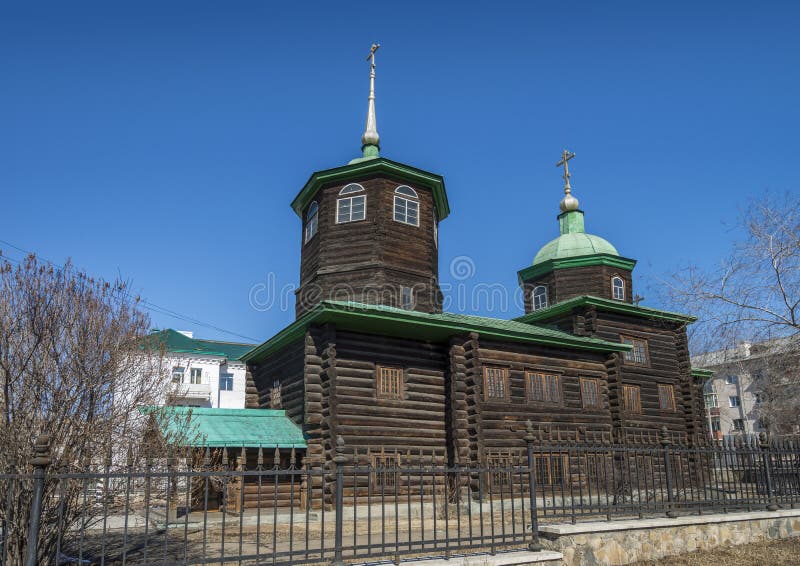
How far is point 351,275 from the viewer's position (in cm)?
2197

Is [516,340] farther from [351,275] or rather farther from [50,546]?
[50,546]

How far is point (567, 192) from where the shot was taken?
3303 centimetres

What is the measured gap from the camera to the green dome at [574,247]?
2991 cm

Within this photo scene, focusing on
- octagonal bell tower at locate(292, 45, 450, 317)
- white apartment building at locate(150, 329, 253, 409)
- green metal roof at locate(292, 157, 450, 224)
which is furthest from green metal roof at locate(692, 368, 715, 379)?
white apartment building at locate(150, 329, 253, 409)

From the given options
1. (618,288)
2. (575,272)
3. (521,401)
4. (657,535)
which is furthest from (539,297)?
(657,535)

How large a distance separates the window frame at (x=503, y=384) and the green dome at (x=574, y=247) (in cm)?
1004

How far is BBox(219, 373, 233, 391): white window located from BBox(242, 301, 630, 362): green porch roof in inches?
976

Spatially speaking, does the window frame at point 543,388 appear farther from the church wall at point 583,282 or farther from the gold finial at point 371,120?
the gold finial at point 371,120

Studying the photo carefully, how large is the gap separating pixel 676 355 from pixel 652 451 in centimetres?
1846

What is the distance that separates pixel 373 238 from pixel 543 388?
26.8 ft

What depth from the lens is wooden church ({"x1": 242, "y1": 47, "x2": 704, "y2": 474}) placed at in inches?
744

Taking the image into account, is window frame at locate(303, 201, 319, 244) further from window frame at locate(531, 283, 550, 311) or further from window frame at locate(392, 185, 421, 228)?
window frame at locate(531, 283, 550, 311)

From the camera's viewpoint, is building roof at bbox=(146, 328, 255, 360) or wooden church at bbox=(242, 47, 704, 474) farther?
building roof at bbox=(146, 328, 255, 360)

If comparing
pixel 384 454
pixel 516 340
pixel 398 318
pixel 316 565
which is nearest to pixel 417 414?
pixel 384 454
